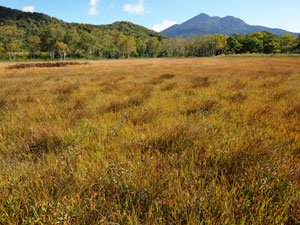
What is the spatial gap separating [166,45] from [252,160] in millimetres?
127378

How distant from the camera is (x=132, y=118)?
9.86 ft

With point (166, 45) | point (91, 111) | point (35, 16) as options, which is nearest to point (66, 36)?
point (166, 45)

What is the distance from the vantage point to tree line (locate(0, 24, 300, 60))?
247ft

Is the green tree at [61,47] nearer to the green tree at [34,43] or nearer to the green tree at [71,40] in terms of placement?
the green tree at [71,40]

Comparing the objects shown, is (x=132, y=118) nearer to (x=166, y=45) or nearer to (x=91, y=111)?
(x=91, y=111)

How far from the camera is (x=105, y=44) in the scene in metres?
100

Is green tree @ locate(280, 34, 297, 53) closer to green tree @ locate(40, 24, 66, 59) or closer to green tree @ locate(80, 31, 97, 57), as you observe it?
green tree @ locate(80, 31, 97, 57)

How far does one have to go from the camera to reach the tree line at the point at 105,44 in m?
75.2

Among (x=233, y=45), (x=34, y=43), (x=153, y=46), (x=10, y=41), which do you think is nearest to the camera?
(x=10, y=41)

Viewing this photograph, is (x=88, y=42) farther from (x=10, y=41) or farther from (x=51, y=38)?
(x=10, y=41)

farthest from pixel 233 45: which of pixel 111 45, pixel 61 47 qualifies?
pixel 61 47

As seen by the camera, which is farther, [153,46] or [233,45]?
[153,46]

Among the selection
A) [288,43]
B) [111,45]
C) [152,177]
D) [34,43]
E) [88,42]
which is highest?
[111,45]

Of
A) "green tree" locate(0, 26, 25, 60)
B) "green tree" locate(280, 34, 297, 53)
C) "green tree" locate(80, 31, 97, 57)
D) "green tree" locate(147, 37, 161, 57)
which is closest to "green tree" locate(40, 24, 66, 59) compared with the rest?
"green tree" locate(80, 31, 97, 57)
